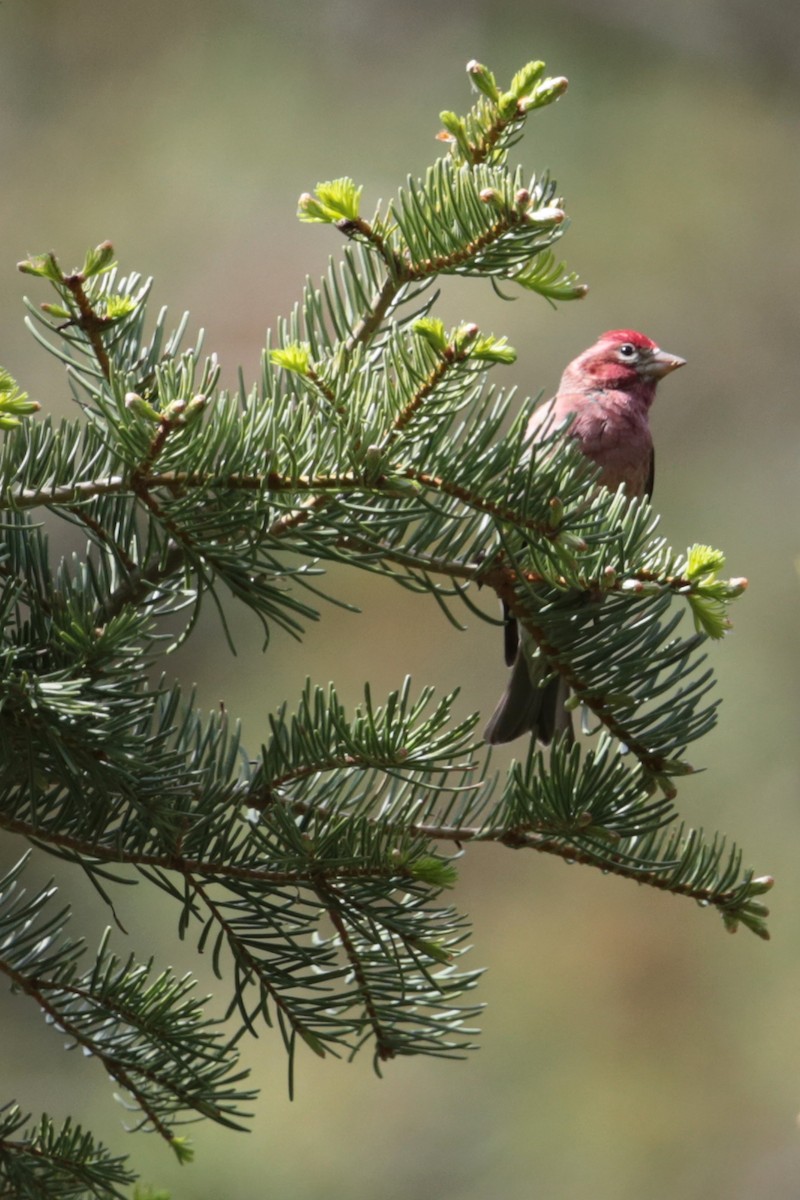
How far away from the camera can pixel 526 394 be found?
5.86 meters

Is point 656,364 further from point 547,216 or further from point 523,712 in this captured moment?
point 547,216

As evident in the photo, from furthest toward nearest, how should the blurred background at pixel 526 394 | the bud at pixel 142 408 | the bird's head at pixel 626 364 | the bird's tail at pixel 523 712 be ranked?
1. the blurred background at pixel 526 394
2. the bird's head at pixel 626 364
3. the bird's tail at pixel 523 712
4. the bud at pixel 142 408

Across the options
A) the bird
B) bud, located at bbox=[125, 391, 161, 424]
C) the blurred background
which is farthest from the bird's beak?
the blurred background

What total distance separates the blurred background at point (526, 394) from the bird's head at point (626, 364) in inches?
94.5

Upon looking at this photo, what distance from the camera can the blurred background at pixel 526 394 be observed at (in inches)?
213

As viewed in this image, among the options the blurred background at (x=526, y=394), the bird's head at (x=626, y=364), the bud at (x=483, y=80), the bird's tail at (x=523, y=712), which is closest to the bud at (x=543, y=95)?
the bud at (x=483, y=80)

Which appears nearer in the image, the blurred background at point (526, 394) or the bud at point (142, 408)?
the bud at point (142, 408)

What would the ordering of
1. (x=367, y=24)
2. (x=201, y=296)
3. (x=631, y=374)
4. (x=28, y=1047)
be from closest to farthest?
(x=631, y=374) → (x=28, y=1047) → (x=201, y=296) → (x=367, y=24)

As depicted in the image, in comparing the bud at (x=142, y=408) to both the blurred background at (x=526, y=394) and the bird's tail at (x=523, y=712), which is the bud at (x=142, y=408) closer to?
the bird's tail at (x=523, y=712)

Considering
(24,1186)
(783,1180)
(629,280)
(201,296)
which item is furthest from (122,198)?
(24,1186)

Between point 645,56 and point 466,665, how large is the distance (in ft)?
11.1

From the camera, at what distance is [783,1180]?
5.58 m

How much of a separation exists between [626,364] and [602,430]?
0.42m

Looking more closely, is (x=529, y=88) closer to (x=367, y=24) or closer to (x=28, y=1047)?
(x=28, y=1047)
